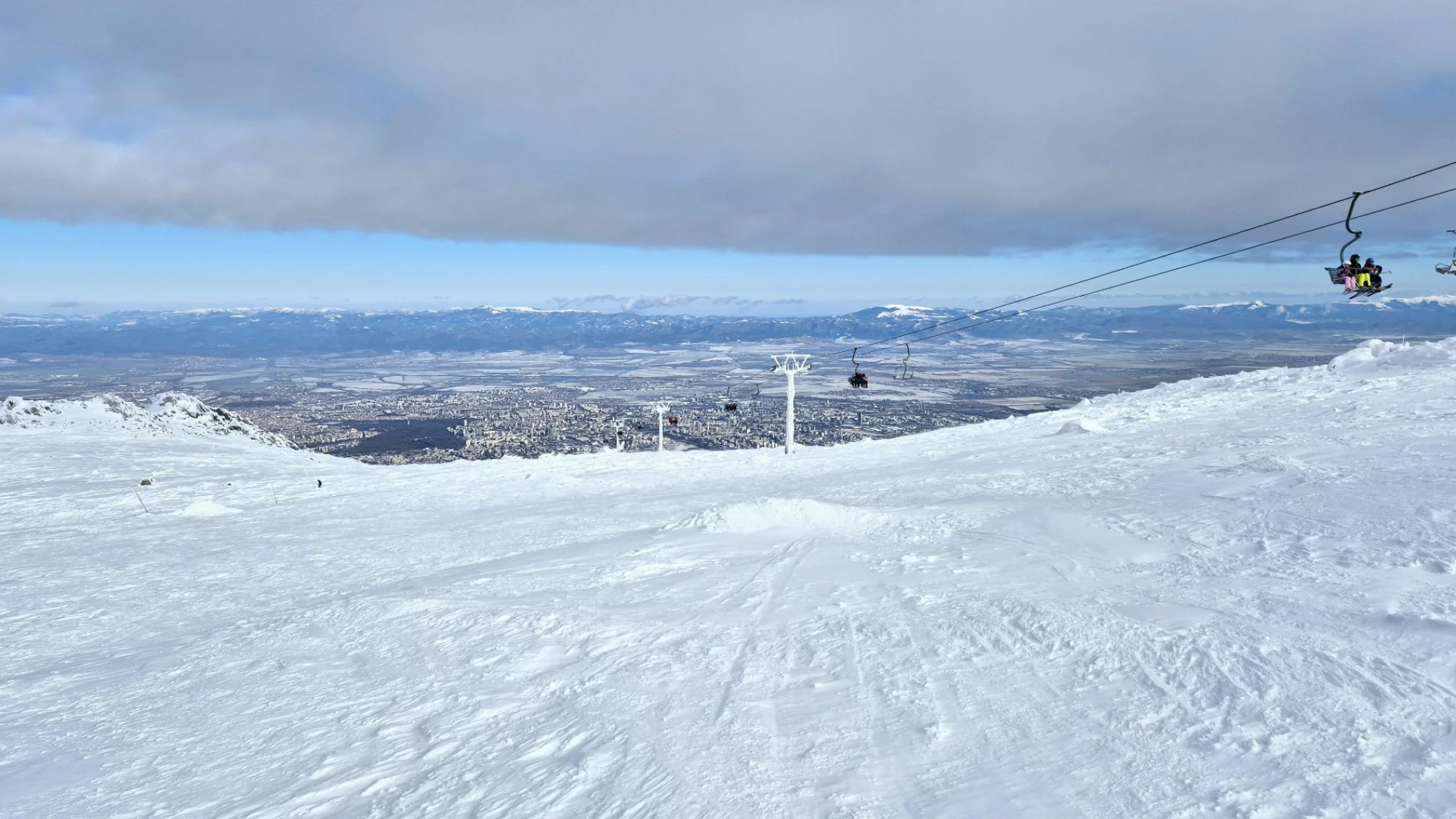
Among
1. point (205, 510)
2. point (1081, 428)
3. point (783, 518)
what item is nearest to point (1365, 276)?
point (1081, 428)

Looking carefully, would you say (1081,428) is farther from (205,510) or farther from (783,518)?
(205,510)

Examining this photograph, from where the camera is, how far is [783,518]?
12.3 meters

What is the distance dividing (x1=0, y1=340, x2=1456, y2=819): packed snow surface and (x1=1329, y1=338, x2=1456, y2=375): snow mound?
14.0 metres

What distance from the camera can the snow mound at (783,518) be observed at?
11.9 metres

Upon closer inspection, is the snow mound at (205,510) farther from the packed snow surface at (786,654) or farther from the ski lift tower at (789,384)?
the ski lift tower at (789,384)

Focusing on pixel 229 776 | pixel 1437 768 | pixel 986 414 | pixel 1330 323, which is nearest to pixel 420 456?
pixel 986 414

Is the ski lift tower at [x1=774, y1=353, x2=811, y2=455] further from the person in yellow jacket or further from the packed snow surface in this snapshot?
the person in yellow jacket

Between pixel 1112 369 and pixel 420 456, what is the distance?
9229 cm

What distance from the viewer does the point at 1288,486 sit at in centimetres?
1135

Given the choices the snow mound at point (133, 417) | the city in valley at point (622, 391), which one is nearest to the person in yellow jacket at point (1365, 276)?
the city in valley at point (622, 391)

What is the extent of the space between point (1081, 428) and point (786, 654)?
1819cm

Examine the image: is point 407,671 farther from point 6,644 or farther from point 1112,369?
point 1112,369

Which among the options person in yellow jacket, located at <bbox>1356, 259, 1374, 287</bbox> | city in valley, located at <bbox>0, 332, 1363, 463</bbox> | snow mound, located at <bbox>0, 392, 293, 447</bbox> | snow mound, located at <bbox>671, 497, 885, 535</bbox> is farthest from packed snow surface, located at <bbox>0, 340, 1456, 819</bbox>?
snow mound, located at <bbox>0, 392, 293, 447</bbox>

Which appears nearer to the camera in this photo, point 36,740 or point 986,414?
point 36,740
